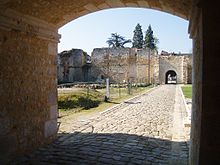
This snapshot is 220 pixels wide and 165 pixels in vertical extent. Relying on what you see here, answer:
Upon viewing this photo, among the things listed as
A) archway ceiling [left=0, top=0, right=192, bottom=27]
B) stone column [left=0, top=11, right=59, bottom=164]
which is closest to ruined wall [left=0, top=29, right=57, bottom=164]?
stone column [left=0, top=11, right=59, bottom=164]

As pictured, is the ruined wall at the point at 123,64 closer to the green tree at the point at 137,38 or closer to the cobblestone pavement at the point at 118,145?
the green tree at the point at 137,38

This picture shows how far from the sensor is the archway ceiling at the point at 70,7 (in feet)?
15.7

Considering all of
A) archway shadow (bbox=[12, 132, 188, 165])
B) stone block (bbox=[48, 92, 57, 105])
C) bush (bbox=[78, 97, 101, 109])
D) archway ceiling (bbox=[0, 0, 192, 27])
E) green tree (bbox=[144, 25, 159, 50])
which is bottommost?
archway shadow (bbox=[12, 132, 188, 165])

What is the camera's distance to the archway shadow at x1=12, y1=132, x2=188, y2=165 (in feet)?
16.5

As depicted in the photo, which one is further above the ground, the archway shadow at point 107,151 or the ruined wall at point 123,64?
the ruined wall at point 123,64

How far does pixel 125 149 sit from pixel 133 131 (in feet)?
6.32

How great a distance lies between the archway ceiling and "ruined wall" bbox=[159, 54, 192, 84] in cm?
3497

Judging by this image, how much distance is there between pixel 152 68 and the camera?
135ft

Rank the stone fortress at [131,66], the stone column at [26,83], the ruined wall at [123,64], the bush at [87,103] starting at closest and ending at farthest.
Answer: the stone column at [26,83]
the bush at [87,103]
the stone fortress at [131,66]
the ruined wall at [123,64]

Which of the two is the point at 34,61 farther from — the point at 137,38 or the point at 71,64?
the point at 137,38

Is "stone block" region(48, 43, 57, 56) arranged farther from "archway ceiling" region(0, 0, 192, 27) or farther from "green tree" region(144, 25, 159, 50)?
"green tree" region(144, 25, 159, 50)

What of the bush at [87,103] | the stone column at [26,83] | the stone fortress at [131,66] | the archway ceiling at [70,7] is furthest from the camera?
the stone fortress at [131,66]

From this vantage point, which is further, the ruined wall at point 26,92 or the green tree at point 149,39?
the green tree at point 149,39

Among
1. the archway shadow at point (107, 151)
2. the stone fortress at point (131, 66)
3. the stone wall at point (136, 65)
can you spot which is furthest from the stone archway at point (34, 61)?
the stone wall at point (136, 65)
